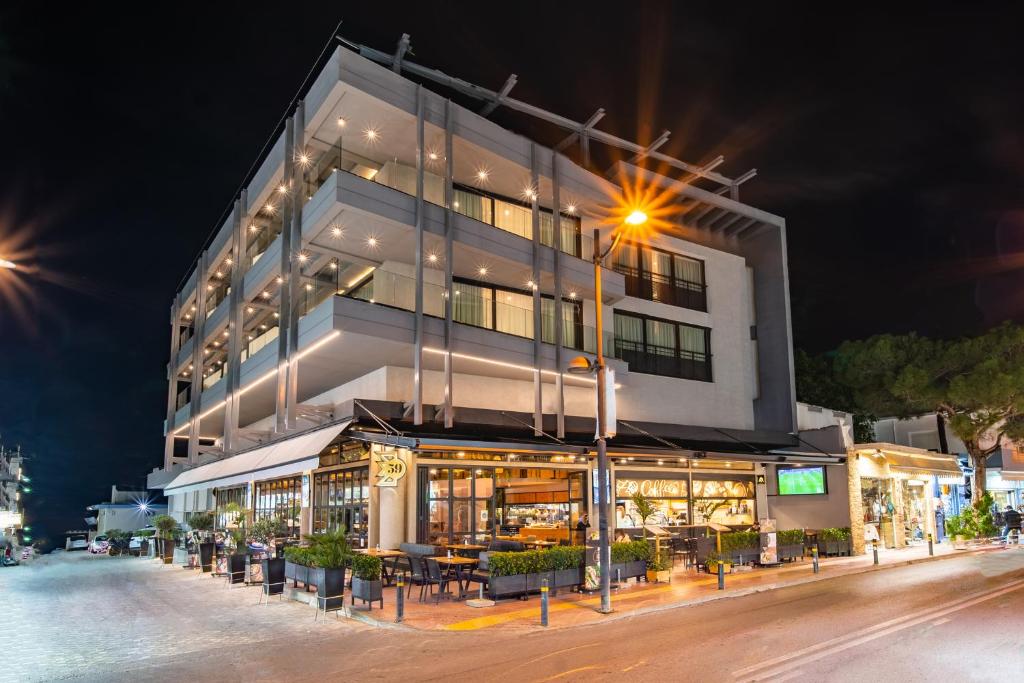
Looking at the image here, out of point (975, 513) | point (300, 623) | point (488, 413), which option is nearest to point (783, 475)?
point (975, 513)

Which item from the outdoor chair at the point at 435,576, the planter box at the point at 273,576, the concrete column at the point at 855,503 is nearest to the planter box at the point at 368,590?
the outdoor chair at the point at 435,576

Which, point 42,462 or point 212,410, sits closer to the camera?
point 212,410

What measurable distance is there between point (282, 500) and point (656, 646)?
75.6 feet

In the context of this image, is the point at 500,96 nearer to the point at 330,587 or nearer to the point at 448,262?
the point at 448,262

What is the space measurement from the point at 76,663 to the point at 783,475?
2686 centimetres

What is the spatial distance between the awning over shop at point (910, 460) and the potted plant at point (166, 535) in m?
28.3

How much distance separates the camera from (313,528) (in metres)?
26.2

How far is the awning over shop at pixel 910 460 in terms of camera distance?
2883cm

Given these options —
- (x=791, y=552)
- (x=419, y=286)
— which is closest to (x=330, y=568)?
(x=419, y=286)

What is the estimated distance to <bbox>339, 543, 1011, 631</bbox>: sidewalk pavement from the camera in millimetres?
13617

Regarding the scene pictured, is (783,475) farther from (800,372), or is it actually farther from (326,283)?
(326,283)

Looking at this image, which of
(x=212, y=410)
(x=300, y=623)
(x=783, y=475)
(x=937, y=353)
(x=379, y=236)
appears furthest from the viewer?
(x=937, y=353)

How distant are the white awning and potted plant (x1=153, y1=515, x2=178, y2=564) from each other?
1825 mm

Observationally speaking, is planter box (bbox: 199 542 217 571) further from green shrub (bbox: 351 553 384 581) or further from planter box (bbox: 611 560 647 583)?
planter box (bbox: 611 560 647 583)
